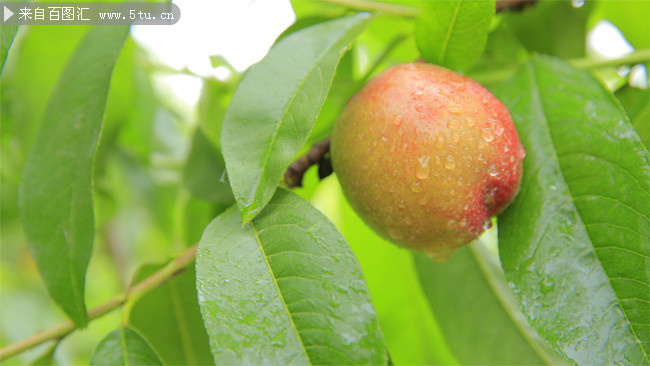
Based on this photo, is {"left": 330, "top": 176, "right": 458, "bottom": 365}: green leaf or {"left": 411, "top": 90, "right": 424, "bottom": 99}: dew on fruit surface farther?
{"left": 330, "top": 176, "right": 458, "bottom": 365}: green leaf

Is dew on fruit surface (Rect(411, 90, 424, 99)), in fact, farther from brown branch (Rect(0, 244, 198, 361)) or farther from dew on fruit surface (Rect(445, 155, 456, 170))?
brown branch (Rect(0, 244, 198, 361))

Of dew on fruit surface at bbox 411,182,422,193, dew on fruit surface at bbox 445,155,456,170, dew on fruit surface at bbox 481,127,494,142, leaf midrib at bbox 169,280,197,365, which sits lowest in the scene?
leaf midrib at bbox 169,280,197,365

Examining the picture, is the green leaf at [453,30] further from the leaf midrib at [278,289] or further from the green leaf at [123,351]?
the green leaf at [123,351]

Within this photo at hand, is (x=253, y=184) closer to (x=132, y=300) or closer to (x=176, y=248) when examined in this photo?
(x=132, y=300)

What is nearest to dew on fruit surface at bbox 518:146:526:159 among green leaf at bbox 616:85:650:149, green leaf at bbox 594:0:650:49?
green leaf at bbox 616:85:650:149

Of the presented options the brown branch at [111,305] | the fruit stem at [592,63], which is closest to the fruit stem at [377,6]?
the fruit stem at [592,63]

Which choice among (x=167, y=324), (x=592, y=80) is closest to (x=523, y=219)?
(x=592, y=80)

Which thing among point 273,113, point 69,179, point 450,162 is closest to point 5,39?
point 69,179

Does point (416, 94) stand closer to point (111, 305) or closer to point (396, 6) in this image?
point (396, 6)
